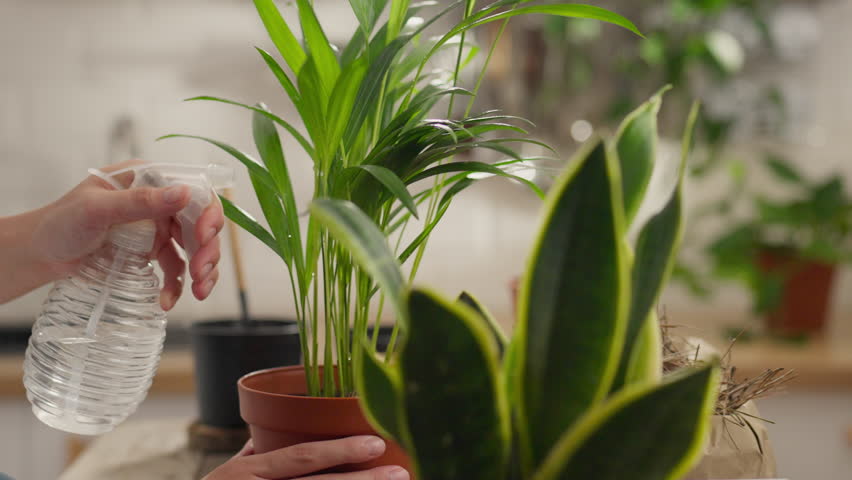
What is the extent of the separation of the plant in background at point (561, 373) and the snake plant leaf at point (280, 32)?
28cm

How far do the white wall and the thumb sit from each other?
1.60 meters

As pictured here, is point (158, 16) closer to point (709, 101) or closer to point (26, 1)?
point (26, 1)

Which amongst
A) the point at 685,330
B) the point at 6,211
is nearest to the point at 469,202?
the point at 685,330

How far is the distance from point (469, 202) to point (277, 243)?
181 cm

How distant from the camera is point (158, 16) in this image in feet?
7.77

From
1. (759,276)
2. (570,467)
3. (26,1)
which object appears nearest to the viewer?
(570,467)

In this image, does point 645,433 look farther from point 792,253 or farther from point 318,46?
point 792,253

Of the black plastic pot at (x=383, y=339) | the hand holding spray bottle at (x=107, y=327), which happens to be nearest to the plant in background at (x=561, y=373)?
the hand holding spray bottle at (x=107, y=327)

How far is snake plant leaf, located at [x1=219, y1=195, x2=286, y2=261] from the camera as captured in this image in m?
0.70

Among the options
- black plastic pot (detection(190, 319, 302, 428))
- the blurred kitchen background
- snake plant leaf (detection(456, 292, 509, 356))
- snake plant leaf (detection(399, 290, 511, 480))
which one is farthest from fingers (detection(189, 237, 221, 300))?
the blurred kitchen background

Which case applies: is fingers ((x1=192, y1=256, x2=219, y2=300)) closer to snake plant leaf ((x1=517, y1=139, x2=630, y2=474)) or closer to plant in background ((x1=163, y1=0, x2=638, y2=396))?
plant in background ((x1=163, y1=0, x2=638, y2=396))

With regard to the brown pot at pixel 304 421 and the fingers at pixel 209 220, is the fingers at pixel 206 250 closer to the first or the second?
the fingers at pixel 209 220

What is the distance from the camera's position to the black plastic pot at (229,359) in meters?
1.00

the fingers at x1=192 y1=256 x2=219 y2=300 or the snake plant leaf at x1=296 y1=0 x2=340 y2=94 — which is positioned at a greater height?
the snake plant leaf at x1=296 y1=0 x2=340 y2=94
